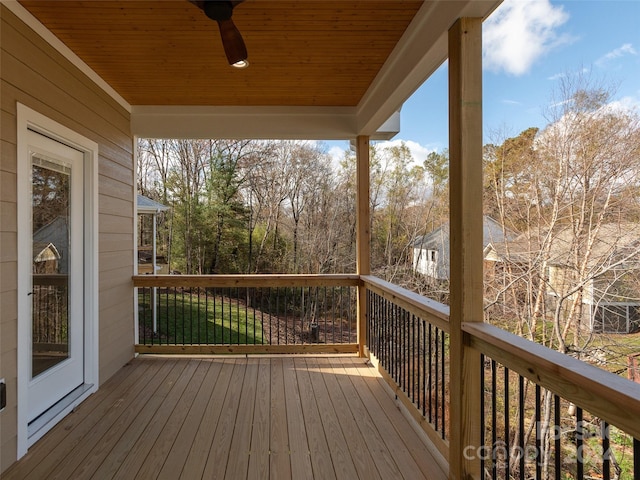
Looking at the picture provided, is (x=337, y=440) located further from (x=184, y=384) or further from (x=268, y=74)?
(x=268, y=74)

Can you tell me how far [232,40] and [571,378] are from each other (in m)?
2.09

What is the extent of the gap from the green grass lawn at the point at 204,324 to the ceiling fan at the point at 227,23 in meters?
2.64

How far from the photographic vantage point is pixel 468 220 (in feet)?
5.72

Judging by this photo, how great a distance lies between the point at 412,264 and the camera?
Result: 627cm

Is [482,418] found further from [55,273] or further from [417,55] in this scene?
[55,273]

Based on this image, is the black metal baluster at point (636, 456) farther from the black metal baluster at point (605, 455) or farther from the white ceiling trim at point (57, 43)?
the white ceiling trim at point (57, 43)

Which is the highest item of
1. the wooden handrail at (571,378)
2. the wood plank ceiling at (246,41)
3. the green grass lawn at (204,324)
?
the wood plank ceiling at (246,41)

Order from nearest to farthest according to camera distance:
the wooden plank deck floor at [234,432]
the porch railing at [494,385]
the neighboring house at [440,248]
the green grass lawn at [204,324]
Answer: the porch railing at [494,385] < the wooden plank deck floor at [234,432] < the green grass lawn at [204,324] < the neighboring house at [440,248]

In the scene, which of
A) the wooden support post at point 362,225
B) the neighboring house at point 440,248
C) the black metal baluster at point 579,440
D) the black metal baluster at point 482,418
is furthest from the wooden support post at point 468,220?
the neighboring house at point 440,248

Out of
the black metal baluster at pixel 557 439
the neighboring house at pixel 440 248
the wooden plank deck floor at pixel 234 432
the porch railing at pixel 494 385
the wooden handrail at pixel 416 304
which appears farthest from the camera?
the neighboring house at pixel 440 248

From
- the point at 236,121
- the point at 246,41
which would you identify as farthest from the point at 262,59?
the point at 236,121

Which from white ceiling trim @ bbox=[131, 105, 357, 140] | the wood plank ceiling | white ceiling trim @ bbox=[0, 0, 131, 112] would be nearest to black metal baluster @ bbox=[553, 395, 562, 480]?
the wood plank ceiling

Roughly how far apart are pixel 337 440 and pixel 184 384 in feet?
5.13

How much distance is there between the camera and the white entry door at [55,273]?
236 cm
